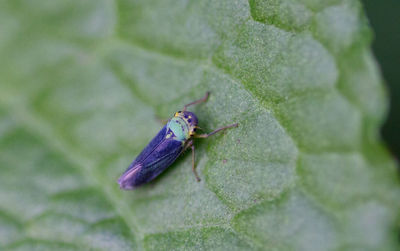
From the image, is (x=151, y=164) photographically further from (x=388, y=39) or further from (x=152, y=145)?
(x=388, y=39)

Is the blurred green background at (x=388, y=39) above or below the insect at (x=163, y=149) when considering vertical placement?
below

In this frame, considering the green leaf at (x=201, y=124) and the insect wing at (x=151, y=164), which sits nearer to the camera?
the green leaf at (x=201, y=124)

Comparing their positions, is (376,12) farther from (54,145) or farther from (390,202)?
(54,145)

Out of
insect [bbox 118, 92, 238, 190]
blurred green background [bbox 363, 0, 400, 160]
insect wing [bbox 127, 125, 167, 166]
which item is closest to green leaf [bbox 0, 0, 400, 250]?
insect [bbox 118, 92, 238, 190]

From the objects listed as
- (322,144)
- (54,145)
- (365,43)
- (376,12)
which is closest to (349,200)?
(322,144)

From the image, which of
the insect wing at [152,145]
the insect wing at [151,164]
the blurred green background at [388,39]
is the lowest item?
the blurred green background at [388,39]

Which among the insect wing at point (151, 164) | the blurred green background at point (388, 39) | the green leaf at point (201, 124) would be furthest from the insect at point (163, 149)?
the blurred green background at point (388, 39)

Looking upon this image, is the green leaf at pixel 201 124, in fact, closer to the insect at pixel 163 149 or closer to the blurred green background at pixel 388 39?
the insect at pixel 163 149
